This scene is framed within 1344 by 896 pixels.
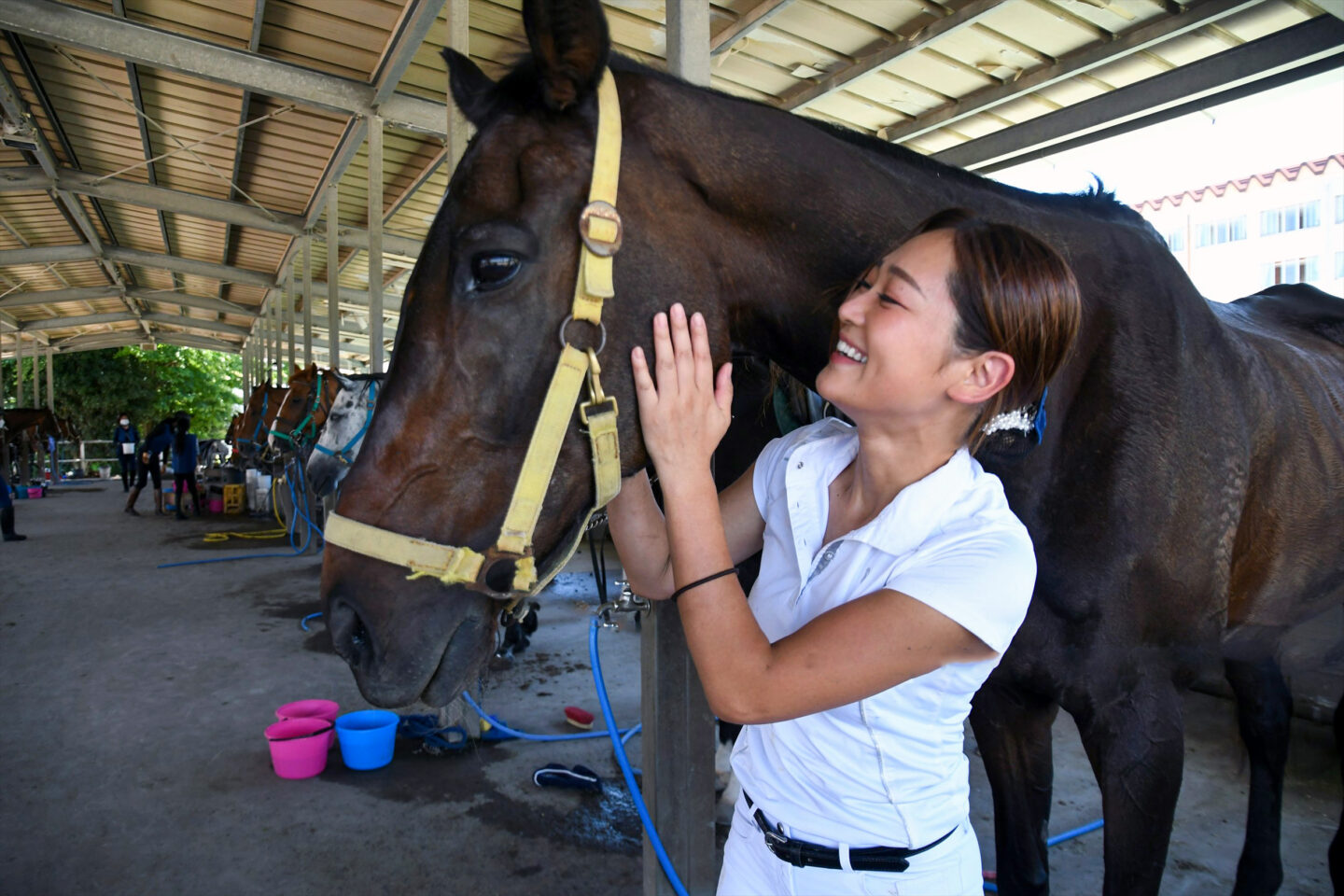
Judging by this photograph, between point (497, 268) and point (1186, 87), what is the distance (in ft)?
15.2

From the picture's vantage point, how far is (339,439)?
6.38 m

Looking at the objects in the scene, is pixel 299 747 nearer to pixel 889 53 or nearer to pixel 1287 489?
pixel 1287 489

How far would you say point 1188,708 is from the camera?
4.04 metres

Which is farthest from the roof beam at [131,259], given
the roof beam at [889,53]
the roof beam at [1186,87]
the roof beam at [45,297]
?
the roof beam at [1186,87]

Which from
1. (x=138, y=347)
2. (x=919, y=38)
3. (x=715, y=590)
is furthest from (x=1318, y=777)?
(x=138, y=347)

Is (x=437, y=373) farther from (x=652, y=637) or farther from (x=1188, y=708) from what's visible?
(x=1188, y=708)

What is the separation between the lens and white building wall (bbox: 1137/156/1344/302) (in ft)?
52.2

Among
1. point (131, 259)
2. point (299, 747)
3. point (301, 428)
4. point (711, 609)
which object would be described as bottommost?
point (299, 747)

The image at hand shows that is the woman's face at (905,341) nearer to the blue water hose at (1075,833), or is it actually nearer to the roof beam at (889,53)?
the blue water hose at (1075,833)

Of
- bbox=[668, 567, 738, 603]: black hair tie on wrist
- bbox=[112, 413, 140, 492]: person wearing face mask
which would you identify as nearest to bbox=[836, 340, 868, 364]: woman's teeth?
bbox=[668, 567, 738, 603]: black hair tie on wrist

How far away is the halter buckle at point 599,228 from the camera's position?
A: 104 cm

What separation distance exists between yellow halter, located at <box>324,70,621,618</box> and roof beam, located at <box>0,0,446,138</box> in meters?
6.60

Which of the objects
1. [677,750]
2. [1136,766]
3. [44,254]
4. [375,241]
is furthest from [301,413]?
[44,254]

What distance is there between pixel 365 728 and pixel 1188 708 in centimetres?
413
